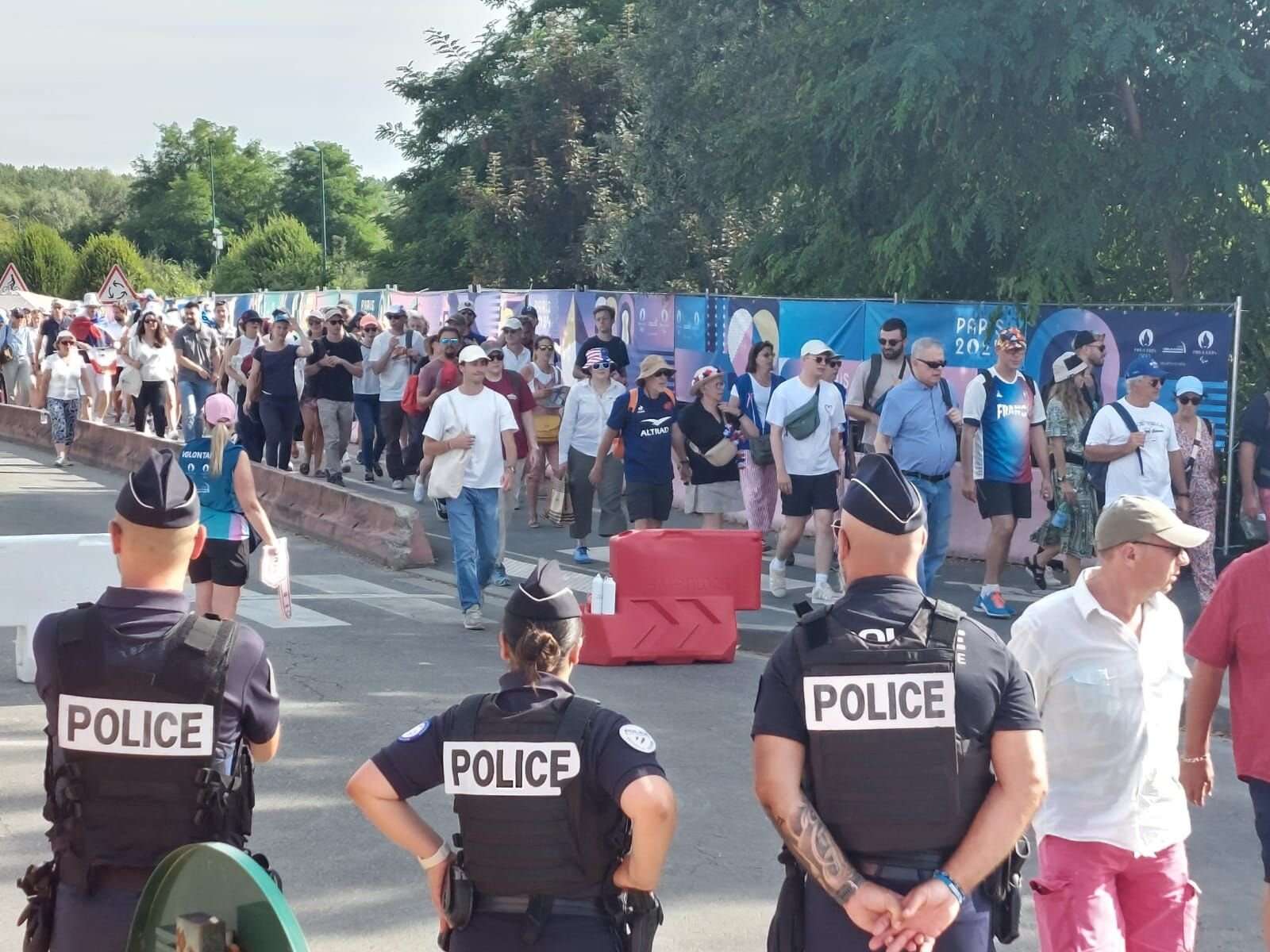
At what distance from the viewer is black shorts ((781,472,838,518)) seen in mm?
12297

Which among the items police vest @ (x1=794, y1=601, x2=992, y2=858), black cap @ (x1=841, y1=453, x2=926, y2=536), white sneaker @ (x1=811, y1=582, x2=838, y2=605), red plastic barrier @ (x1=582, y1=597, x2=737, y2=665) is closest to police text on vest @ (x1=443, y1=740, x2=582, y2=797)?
police vest @ (x1=794, y1=601, x2=992, y2=858)

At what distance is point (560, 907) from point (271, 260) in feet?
237

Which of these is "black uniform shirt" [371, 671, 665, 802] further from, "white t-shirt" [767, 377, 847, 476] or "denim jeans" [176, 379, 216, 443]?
"denim jeans" [176, 379, 216, 443]

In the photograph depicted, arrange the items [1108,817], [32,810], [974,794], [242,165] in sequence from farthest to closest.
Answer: [242,165], [32,810], [1108,817], [974,794]

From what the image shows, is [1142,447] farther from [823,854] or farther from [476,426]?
[823,854]

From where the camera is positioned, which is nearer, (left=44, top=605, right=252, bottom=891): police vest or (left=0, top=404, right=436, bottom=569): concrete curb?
(left=44, top=605, right=252, bottom=891): police vest

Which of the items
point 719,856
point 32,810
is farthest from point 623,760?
point 32,810

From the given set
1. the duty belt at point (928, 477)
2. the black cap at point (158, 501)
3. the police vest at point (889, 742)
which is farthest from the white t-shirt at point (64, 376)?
the police vest at point (889, 742)

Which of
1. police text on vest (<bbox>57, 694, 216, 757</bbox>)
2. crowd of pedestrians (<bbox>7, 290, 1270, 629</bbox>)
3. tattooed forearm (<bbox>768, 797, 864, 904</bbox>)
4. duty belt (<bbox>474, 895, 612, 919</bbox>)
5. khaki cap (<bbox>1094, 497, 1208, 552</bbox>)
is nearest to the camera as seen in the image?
tattooed forearm (<bbox>768, 797, 864, 904</bbox>)

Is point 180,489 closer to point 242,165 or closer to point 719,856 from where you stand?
point 719,856

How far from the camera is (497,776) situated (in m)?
3.57

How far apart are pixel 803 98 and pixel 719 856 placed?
36.4 feet

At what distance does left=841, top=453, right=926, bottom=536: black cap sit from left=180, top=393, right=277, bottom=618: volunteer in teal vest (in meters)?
5.98

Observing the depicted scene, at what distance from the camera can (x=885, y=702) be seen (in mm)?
3480
